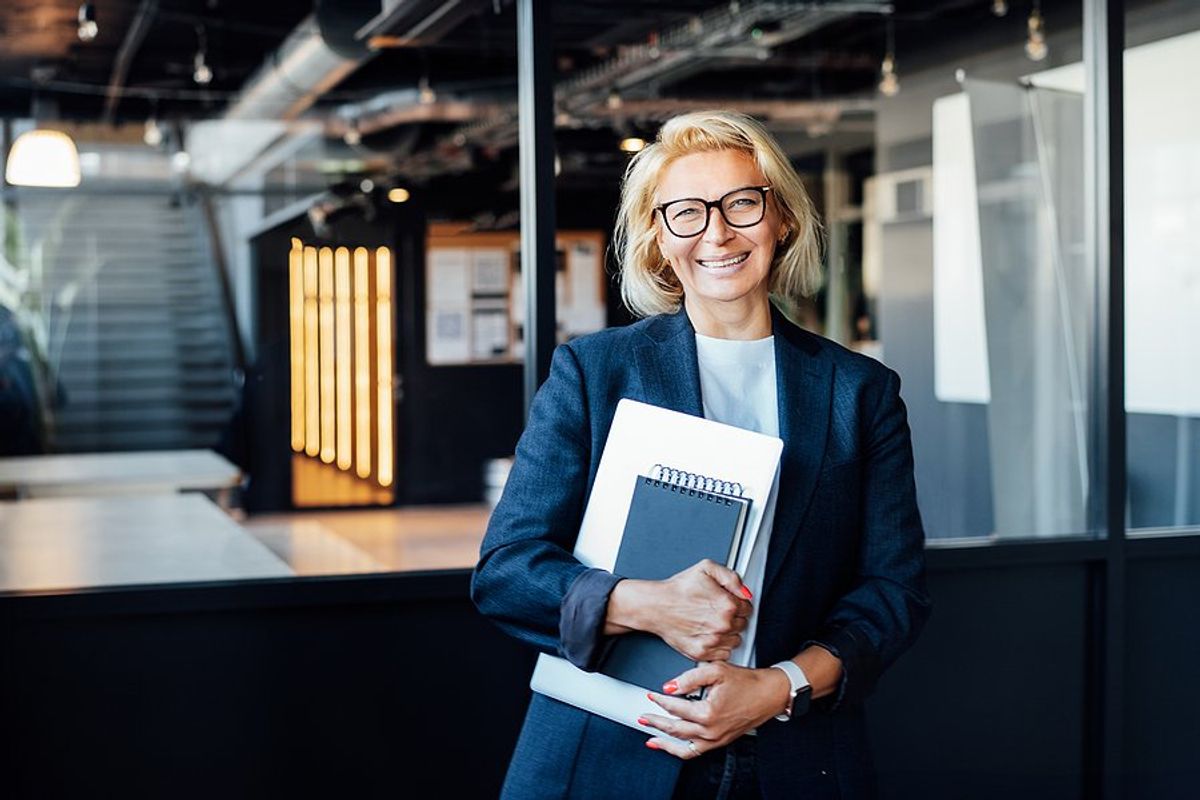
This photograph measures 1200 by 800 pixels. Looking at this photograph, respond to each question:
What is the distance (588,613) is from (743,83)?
9.01 metres

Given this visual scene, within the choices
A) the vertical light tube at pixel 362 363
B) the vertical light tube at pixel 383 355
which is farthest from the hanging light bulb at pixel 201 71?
the vertical light tube at pixel 383 355

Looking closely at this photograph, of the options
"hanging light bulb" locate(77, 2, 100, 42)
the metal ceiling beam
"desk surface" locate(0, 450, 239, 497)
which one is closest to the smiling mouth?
"desk surface" locate(0, 450, 239, 497)

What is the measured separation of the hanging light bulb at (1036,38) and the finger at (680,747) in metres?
3.53

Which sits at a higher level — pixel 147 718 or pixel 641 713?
pixel 641 713


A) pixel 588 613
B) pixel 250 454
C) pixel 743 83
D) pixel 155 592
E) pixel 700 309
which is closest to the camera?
pixel 588 613

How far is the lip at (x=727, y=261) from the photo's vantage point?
159 cm

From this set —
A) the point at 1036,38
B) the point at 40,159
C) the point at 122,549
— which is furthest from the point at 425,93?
the point at 122,549

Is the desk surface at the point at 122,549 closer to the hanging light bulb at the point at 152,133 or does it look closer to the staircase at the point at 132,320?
the staircase at the point at 132,320

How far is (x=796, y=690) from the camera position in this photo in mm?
1502

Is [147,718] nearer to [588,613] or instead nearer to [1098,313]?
[588,613]

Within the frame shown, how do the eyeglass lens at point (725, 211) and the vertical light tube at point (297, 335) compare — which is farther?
the vertical light tube at point (297, 335)

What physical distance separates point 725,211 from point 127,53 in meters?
9.19

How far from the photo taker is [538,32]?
3.18 metres

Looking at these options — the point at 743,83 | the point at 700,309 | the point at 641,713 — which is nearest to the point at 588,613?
the point at 641,713
